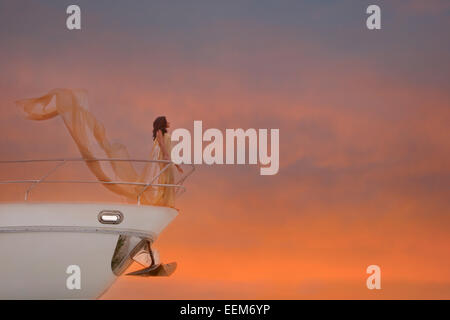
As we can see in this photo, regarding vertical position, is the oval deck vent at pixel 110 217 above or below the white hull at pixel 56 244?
above

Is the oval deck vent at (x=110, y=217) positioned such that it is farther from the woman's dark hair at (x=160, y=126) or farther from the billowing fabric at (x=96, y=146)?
the woman's dark hair at (x=160, y=126)

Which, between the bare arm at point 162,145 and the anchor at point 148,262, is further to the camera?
the bare arm at point 162,145

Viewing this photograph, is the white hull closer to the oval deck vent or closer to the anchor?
the oval deck vent

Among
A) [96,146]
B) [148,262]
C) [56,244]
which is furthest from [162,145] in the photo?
[56,244]

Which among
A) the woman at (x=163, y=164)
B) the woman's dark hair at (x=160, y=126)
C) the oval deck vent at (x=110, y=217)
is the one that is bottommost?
the oval deck vent at (x=110, y=217)

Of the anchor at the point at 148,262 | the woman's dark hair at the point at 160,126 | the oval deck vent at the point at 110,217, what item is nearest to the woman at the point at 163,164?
the woman's dark hair at the point at 160,126

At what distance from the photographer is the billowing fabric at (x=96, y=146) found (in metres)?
12.6

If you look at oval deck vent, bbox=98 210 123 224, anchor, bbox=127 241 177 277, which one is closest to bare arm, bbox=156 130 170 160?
anchor, bbox=127 241 177 277

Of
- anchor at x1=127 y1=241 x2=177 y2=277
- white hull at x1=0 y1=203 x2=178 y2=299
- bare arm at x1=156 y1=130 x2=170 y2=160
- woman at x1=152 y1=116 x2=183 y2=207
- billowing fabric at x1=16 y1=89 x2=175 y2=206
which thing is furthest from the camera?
bare arm at x1=156 y1=130 x2=170 y2=160

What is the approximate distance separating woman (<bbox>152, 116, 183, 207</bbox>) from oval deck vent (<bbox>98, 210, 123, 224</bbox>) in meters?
1.41

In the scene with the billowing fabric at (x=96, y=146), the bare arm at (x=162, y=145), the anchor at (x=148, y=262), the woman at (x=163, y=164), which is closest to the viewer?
the anchor at (x=148, y=262)

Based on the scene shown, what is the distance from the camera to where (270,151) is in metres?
15.5

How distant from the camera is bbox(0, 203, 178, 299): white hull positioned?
1091 centimetres
